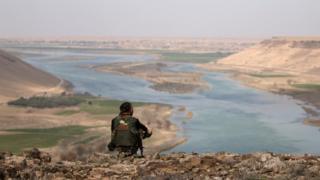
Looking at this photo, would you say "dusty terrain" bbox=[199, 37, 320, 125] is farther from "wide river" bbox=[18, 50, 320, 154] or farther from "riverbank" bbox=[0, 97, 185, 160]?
"riverbank" bbox=[0, 97, 185, 160]

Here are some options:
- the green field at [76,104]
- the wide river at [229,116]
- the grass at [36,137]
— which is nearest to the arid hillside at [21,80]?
the wide river at [229,116]

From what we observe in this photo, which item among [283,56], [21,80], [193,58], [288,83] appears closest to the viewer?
[21,80]

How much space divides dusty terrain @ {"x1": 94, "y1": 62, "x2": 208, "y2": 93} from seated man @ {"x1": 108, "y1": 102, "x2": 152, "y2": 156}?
7291 cm

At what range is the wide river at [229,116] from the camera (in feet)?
136

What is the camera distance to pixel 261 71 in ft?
385

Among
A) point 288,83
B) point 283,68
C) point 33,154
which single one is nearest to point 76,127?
point 33,154

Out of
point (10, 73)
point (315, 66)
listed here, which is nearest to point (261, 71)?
point (315, 66)

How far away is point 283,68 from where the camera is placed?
122250mm

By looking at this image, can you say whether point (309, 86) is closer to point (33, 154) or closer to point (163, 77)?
point (163, 77)

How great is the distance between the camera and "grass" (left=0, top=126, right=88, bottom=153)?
130ft

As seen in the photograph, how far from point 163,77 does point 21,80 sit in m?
28.0

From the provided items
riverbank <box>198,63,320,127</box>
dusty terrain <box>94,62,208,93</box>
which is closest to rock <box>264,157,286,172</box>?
riverbank <box>198,63,320,127</box>

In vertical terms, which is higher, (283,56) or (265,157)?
(283,56)

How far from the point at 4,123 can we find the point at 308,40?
101425mm
